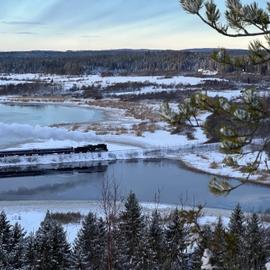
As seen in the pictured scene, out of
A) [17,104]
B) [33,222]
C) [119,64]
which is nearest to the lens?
[33,222]

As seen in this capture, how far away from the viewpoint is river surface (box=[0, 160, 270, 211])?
20656 millimetres

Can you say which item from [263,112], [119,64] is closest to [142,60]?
[119,64]

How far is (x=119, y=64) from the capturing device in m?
142

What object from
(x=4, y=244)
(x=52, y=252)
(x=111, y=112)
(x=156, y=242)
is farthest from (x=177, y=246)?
(x=111, y=112)

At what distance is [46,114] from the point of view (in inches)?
2104

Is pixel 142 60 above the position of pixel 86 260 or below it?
above

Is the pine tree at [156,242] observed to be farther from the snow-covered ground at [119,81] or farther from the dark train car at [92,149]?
the snow-covered ground at [119,81]

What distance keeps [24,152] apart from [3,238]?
18615 millimetres

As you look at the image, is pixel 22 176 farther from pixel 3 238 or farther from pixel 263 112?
pixel 263 112

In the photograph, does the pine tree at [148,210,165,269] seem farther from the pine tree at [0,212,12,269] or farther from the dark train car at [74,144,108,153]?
the dark train car at [74,144,108,153]

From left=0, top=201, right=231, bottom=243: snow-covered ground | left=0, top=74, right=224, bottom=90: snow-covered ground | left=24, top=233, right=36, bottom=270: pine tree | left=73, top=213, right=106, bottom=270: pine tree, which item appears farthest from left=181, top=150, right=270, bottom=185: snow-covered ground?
left=0, top=74, right=224, bottom=90: snow-covered ground

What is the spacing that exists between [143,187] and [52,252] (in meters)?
A: 11.6

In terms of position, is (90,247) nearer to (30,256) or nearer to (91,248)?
(91,248)

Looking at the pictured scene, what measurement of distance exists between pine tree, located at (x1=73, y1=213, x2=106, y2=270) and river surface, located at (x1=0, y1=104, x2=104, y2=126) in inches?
1271
